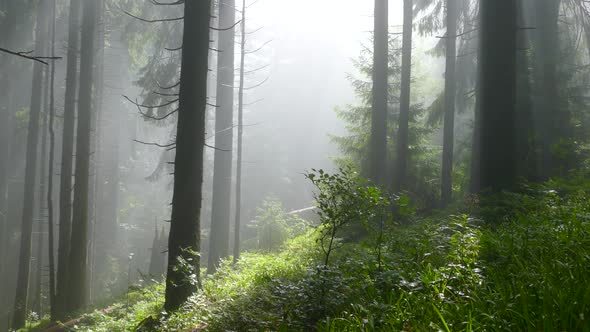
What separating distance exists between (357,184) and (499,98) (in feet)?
13.0

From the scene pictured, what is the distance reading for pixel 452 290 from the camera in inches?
138

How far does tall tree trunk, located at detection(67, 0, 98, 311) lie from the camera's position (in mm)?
11914

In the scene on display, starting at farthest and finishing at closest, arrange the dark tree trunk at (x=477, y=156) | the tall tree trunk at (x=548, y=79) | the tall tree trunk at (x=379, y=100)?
the tall tree trunk at (x=379, y=100) → the tall tree trunk at (x=548, y=79) → the dark tree trunk at (x=477, y=156)

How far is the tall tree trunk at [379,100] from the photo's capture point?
39.4 feet

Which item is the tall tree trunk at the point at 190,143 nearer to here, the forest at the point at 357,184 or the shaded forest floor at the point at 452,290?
the forest at the point at 357,184

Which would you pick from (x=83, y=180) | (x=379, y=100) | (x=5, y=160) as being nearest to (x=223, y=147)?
(x=83, y=180)

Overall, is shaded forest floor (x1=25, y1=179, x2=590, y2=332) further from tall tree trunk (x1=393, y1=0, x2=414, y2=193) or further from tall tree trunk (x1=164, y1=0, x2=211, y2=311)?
tall tree trunk (x1=393, y1=0, x2=414, y2=193)

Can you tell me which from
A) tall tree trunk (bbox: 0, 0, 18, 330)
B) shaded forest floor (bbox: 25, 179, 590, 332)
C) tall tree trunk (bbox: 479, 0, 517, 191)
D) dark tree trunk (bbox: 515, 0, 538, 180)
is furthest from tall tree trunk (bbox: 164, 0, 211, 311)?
tall tree trunk (bbox: 0, 0, 18, 330)

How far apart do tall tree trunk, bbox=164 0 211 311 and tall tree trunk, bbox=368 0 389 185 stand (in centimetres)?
673

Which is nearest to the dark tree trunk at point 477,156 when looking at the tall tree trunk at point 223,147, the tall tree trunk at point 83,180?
the tall tree trunk at point 223,147

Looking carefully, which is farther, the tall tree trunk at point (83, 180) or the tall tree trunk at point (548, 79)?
the tall tree trunk at point (83, 180)

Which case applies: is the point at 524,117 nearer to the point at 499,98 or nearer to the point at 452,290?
the point at 499,98

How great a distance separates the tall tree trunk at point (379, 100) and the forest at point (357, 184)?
0.15 ft

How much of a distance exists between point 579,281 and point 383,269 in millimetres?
1905
